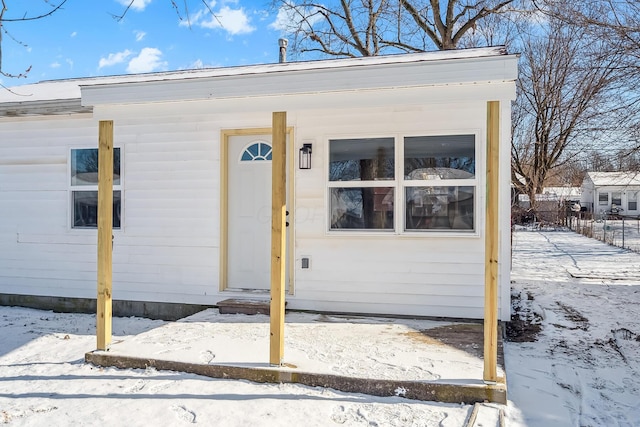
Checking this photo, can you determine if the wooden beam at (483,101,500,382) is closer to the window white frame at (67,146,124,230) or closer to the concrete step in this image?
the concrete step

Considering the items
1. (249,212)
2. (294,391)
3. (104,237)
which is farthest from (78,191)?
(294,391)

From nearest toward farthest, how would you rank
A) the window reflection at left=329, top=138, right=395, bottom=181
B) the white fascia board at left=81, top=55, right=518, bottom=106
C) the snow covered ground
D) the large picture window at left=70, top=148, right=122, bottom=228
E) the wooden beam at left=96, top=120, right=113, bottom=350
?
1. the snow covered ground
2. the white fascia board at left=81, top=55, right=518, bottom=106
3. the wooden beam at left=96, top=120, right=113, bottom=350
4. the window reflection at left=329, top=138, right=395, bottom=181
5. the large picture window at left=70, top=148, right=122, bottom=228

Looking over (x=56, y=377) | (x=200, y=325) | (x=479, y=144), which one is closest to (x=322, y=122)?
(x=479, y=144)

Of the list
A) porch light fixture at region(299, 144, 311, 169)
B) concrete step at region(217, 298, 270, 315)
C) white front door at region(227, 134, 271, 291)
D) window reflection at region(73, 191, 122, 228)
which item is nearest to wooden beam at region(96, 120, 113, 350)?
concrete step at region(217, 298, 270, 315)

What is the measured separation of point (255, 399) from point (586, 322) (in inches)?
161

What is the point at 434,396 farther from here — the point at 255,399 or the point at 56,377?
the point at 56,377

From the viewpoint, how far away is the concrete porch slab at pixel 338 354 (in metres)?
3.30

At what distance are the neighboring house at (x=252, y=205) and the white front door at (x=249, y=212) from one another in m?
0.01

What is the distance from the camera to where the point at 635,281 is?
8.16 m

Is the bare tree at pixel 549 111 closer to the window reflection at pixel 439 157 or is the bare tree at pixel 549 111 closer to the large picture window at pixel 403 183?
the window reflection at pixel 439 157

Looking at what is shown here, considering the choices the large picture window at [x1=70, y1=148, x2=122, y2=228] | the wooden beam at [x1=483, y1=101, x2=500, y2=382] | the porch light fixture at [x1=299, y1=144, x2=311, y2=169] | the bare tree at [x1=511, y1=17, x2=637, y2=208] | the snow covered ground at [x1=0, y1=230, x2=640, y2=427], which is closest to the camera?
the snow covered ground at [x1=0, y1=230, x2=640, y2=427]

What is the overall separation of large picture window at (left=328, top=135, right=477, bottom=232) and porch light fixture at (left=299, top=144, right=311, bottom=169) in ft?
0.81

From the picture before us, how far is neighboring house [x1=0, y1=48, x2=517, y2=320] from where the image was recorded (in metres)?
5.12

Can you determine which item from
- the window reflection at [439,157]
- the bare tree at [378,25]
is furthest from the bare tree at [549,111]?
the window reflection at [439,157]
